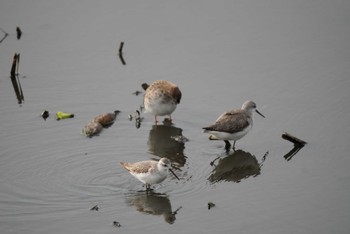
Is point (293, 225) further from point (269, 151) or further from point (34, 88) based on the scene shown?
point (34, 88)

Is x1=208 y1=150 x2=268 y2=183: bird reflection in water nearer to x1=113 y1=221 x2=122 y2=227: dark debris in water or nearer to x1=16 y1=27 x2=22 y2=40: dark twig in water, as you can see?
x1=113 y1=221 x2=122 y2=227: dark debris in water

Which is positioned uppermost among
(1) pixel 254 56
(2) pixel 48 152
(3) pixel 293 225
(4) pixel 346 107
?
(1) pixel 254 56

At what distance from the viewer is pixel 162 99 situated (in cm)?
1592

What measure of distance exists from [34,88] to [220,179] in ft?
23.8

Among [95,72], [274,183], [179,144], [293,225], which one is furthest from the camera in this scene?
[95,72]

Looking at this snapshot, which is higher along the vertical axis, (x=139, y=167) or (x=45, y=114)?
(x=45, y=114)

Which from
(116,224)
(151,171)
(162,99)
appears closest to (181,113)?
(162,99)

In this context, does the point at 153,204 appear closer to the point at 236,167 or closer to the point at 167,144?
the point at 236,167

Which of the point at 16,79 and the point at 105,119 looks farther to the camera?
the point at 16,79

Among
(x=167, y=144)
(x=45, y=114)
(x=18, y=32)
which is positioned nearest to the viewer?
(x=167, y=144)

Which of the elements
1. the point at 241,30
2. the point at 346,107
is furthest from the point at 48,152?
the point at 241,30

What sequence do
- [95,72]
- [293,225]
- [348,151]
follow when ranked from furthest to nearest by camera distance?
1. [95,72]
2. [348,151]
3. [293,225]

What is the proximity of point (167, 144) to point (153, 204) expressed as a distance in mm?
3247

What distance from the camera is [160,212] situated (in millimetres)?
11875
